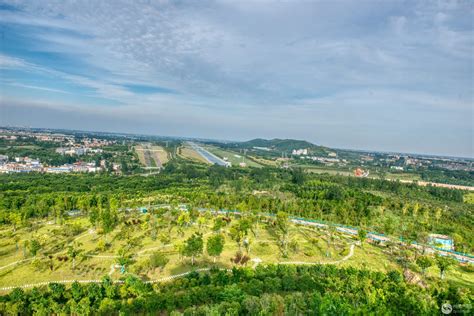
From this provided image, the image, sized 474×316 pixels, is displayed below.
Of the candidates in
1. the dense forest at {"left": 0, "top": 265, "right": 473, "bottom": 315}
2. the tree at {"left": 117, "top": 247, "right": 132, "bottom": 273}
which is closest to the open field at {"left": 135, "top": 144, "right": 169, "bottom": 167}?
the tree at {"left": 117, "top": 247, "right": 132, "bottom": 273}

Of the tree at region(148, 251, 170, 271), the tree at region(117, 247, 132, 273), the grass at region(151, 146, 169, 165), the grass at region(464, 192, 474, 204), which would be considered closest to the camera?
the tree at region(117, 247, 132, 273)

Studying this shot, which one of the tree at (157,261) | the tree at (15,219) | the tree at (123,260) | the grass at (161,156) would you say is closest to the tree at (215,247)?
the tree at (157,261)

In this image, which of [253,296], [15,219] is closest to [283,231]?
[253,296]

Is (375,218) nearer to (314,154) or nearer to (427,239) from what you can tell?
(427,239)

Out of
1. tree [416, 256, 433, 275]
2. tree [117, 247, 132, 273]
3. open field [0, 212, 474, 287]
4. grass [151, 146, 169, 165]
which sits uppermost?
grass [151, 146, 169, 165]

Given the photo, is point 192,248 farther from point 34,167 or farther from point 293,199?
point 34,167

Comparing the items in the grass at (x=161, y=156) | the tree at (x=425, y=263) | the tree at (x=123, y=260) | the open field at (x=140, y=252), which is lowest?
the open field at (x=140, y=252)

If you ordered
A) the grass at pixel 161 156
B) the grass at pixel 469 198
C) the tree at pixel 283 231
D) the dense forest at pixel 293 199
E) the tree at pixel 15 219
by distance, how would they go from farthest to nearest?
1. the grass at pixel 161 156
2. the grass at pixel 469 198
3. the dense forest at pixel 293 199
4. the tree at pixel 15 219
5. the tree at pixel 283 231

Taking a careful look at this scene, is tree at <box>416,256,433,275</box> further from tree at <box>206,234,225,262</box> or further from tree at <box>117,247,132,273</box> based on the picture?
tree at <box>117,247,132,273</box>

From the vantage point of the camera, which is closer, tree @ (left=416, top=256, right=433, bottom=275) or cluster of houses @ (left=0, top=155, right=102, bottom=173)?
tree @ (left=416, top=256, right=433, bottom=275)

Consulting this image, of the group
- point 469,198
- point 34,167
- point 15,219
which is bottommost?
point 469,198

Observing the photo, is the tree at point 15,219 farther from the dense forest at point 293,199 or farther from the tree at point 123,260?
the tree at point 123,260

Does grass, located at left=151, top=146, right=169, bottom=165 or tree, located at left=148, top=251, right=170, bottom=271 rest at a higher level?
Answer: grass, located at left=151, top=146, right=169, bottom=165
